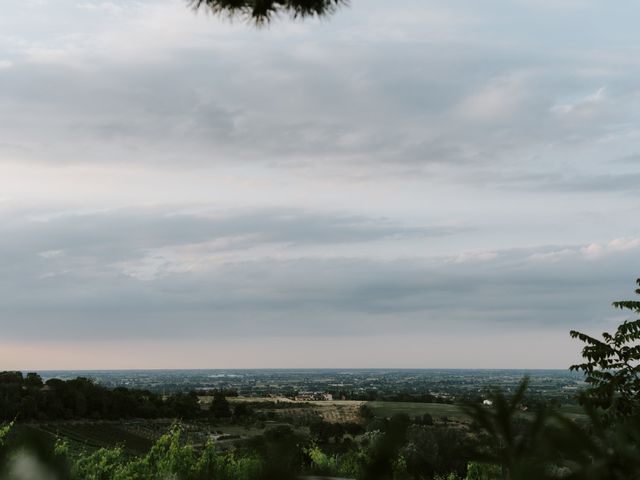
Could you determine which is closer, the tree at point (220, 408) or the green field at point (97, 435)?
the green field at point (97, 435)

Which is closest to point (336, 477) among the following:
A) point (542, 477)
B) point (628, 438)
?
point (542, 477)

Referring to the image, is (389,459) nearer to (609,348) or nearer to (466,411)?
(466,411)

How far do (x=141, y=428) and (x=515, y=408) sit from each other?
122m

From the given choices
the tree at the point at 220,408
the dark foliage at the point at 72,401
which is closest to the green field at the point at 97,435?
the dark foliage at the point at 72,401

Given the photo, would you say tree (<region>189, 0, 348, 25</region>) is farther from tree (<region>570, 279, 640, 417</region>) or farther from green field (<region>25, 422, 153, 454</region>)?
green field (<region>25, 422, 153, 454</region>)

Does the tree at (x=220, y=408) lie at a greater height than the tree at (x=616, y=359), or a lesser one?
lesser

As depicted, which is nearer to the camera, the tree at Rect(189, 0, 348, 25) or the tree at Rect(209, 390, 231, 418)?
the tree at Rect(189, 0, 348, 25)

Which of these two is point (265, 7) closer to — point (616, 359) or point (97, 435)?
point (616, 359)

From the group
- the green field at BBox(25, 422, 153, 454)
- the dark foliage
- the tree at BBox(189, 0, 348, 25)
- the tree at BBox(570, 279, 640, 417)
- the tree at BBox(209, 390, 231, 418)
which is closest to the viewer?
the tree at BBox(189, 0, 348, 25)

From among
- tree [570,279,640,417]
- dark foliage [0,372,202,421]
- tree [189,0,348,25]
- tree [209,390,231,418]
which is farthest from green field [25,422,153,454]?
tree [189,0,348,25]

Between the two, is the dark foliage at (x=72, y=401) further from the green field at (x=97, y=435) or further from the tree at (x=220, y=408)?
the green field at (x=97, y=435)

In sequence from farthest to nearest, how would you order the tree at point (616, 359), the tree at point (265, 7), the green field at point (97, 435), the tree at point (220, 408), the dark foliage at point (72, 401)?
the tree at point (220, 408)
the dark foliage at point (72, 401)
the green field at point (97, 435)
the tree at point (616, 359)
the tree at point (265, 7)

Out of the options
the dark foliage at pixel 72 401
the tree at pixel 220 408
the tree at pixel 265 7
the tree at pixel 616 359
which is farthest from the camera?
the tree at pixel 220 408

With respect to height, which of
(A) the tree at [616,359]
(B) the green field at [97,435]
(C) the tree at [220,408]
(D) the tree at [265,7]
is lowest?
(B) the green field at [97,435]
